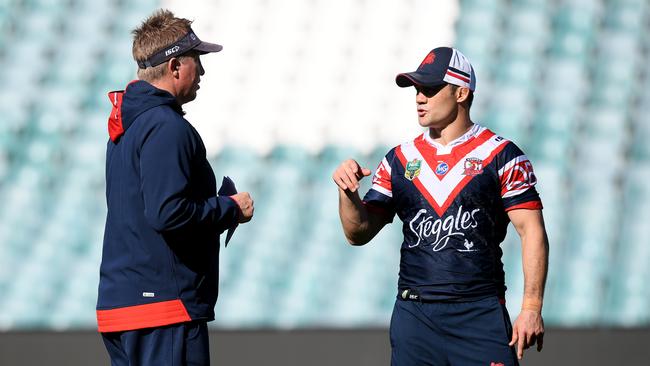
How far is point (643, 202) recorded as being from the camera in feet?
20.4

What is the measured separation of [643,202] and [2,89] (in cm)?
378

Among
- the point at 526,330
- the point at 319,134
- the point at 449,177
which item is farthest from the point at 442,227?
the point at 319,134

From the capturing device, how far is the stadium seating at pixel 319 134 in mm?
5824

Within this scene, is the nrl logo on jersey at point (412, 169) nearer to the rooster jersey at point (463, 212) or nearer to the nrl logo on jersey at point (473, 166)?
the rooster jersey at point (463, 212)

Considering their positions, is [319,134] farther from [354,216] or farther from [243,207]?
[243,207]

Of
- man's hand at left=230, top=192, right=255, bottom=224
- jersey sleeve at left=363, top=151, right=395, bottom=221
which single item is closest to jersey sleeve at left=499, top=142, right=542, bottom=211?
jersey sleeve at left=363, top=151, right=395, bottom=221

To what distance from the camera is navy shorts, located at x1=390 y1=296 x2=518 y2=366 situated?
3127 mm

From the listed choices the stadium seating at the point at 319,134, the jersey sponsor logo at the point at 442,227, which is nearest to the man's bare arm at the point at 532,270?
the jersey sponsor logo at the point at 442,227

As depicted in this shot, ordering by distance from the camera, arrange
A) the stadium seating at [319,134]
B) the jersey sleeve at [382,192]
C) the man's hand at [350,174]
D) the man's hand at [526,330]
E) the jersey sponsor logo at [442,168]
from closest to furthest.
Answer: the man's hand at [526,330]
the man's hand at [350,174]
the jersey sponsor logo at [442,168]
the jersey sleeve at [382,192]
the stadium seating at [319,134]

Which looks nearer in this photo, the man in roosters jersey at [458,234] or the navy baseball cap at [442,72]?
the man in roosters jersey at [458,234]

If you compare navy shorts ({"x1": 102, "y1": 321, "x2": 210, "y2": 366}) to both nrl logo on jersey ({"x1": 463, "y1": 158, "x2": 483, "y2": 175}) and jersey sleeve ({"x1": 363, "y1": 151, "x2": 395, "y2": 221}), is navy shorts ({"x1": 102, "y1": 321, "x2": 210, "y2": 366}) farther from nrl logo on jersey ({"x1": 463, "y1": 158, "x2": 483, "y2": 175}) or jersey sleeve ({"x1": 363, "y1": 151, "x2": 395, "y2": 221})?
nrl logo on jersey ({"x1": 463, "y1": 158, "x2": 483, "y2": 175})

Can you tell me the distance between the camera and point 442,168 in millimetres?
3258

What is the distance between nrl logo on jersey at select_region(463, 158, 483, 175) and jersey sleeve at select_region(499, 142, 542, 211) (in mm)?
63

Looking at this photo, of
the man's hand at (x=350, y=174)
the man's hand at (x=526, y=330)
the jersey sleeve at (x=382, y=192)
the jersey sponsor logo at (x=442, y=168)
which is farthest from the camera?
the jersey sleeve at (x=382, y=192)
